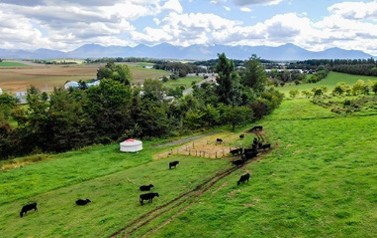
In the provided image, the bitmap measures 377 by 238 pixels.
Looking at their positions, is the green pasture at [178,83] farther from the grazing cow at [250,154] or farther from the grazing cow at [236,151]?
the grazing cow at [250,154]

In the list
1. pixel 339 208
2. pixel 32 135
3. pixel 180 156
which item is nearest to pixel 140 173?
pixel 180 156

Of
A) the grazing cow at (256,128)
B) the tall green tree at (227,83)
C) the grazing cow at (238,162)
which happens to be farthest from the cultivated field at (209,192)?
the tall green tree at (227,83)

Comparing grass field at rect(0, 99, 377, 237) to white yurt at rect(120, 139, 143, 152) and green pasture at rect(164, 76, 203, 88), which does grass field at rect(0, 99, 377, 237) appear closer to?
white yurt at rect(120, 139, 143, 152)

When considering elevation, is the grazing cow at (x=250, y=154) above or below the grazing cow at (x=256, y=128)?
above

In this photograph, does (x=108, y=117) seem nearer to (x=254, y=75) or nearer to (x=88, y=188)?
(x=88, y=188)

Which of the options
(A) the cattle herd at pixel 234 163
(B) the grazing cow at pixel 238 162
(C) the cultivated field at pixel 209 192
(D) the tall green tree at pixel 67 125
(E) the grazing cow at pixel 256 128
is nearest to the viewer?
(C) the cultivated field at pixel 209 192

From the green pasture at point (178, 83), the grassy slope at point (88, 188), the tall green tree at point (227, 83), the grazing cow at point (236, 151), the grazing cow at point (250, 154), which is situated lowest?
the grassy slope at point (88, 188)

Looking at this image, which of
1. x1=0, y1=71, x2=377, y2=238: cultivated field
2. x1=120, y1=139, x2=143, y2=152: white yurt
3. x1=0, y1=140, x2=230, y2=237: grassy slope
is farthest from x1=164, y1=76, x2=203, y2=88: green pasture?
x1=0, y1=71, x2=377, y2=238: cultivated field
